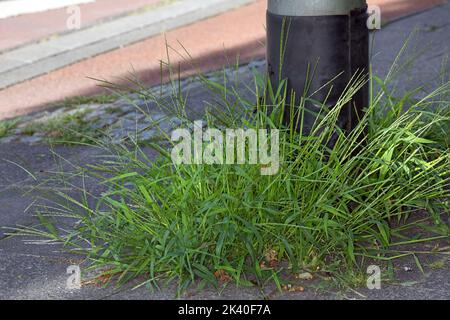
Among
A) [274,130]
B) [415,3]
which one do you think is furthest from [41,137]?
[415,3]

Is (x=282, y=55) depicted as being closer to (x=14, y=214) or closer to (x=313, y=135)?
(x=313, y=135)

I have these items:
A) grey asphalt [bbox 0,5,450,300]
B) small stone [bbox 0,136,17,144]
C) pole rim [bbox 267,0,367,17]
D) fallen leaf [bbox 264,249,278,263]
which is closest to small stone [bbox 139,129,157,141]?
grey asphalt [bbox 0,5,450,300]

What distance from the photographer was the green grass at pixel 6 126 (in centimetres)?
611

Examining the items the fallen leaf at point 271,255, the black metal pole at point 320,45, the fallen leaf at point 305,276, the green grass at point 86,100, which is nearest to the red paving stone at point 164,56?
the green grass at point 86,100

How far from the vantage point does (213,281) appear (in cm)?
359

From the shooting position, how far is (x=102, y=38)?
901 centimetres

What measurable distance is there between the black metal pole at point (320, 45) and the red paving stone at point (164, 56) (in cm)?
214

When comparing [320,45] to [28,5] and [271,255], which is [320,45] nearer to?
[271,255]

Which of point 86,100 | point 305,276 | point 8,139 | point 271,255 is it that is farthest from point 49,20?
point 305,276

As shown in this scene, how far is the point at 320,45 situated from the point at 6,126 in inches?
112
